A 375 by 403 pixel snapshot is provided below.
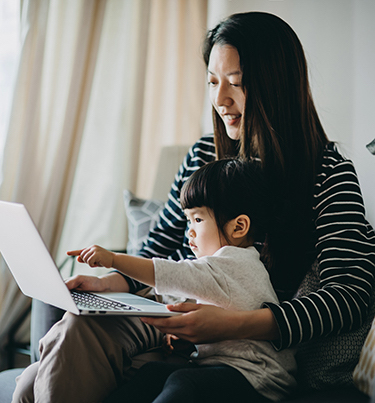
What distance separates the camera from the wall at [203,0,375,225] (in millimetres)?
1512

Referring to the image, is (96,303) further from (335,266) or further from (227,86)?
(227,86)

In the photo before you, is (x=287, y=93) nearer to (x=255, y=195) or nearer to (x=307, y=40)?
(x=255, y=195)

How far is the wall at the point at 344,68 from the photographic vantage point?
59.5 inches

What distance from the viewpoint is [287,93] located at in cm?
116

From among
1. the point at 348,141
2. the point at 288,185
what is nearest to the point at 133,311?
the point at 288,185

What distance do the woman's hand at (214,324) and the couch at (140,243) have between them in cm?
16

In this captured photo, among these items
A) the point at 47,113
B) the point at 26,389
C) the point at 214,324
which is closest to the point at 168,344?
the point at 214,324

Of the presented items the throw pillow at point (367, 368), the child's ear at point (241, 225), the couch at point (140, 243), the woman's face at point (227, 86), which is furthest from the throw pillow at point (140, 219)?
the throw pillow at point (367, 368)

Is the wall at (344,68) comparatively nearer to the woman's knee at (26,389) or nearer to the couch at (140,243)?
the couch at (140,243)

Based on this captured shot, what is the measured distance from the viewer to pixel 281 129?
45.3 inches

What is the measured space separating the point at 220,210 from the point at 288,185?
0.20 meters

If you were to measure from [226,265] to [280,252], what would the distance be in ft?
0.70

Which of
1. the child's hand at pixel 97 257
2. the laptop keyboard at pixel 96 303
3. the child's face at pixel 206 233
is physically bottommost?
the laptop keyboard at pixel 96 303

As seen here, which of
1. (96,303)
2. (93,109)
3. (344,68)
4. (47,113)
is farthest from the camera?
(93,109)
